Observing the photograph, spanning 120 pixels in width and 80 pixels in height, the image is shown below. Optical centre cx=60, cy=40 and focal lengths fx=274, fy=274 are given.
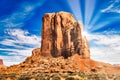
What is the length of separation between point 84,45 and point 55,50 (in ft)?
57.1

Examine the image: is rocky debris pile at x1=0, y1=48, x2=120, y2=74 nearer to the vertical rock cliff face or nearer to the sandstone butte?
the sandstone butte

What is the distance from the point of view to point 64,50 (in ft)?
465

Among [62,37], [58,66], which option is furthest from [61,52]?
[58,66]

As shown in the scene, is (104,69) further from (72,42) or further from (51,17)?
(51,17)

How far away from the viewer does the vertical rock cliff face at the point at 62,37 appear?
13600 centimetres

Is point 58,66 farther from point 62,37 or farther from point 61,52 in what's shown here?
point 62,37

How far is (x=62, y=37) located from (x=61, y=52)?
9.38 meters

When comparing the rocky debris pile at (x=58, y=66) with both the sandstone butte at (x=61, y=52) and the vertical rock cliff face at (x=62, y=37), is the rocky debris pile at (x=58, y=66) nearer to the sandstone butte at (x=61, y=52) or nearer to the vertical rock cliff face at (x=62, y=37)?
the sandstone butte at (x=61, y=52)

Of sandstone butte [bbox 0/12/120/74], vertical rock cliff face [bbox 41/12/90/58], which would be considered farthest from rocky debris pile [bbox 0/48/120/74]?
vertical rock cliff face [bbox 41/12/90/58]

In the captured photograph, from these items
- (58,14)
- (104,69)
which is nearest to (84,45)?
(104,69)

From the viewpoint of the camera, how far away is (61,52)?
142m

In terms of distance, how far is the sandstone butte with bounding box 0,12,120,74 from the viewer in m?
119

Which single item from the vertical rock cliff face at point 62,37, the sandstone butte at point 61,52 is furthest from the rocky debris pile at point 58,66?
the vertical rock cliff face at point 62,37

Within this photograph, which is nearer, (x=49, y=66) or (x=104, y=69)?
(x=49, y=66)
